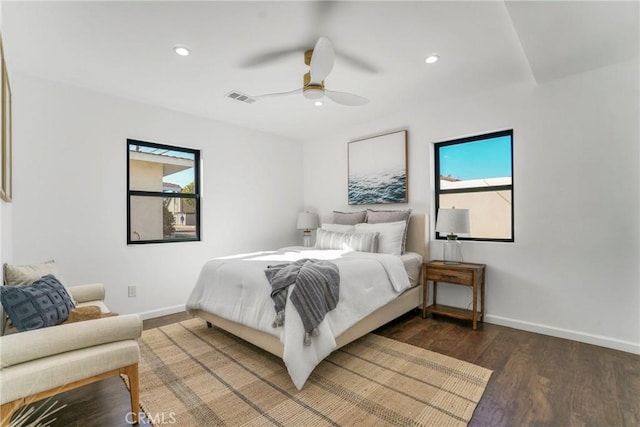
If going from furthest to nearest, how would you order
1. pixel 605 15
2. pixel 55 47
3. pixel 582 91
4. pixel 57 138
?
pixel 57 138
pixel 582 91
pixel 55 47
pixel 605 15

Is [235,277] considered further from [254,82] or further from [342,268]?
[254,82]

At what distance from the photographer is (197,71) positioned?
2.82m

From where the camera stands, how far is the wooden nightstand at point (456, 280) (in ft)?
10.0

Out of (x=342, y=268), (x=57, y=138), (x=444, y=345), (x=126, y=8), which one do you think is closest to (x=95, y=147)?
(x=57, y=138)

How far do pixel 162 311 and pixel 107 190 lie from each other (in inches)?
61.2

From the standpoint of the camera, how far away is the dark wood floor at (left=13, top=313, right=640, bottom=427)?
1.73m

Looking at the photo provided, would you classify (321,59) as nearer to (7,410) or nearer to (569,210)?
(7,410)

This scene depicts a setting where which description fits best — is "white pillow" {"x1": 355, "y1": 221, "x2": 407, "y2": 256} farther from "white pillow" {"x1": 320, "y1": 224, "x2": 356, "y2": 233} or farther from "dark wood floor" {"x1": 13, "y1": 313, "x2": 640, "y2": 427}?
"dark wood floor" {"x1": 13, "y1": 313, "x2": 640, "y2": 427}

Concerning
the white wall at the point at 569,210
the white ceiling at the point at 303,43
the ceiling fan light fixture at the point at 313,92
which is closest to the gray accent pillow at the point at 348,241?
the white wall at the point at 569,210

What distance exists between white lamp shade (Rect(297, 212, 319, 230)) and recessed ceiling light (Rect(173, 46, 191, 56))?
9.43ft

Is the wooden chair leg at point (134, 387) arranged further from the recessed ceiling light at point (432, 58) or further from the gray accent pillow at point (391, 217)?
the recessed ceiling light at point (432, 58)

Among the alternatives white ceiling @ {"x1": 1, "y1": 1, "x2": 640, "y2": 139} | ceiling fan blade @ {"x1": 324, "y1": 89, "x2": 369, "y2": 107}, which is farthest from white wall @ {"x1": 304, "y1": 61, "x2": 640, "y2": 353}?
ceiling fan blade @ {"x1": 324, "y1": 89, "x2": 369, "y2": 107}

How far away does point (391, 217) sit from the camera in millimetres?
3855

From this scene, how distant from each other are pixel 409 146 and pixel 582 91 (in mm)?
1755
